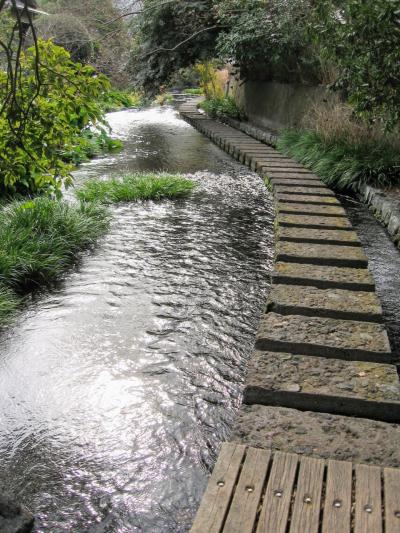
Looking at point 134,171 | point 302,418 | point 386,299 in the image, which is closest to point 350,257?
point 386,299

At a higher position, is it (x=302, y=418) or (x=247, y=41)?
(x=247, y=41)

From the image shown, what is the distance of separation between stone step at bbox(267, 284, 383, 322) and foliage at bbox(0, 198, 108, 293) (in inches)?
82.5

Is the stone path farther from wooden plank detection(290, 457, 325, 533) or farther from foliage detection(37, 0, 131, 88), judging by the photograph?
foliage detection(37, 0, 131, 88)

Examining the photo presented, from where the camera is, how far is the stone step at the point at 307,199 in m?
5.62

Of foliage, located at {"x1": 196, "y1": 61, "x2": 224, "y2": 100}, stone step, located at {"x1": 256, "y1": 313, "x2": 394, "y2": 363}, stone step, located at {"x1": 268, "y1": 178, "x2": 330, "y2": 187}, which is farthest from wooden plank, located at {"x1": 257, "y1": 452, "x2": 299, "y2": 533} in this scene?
foliage, located at {"x1": 196, "y1": 61, "x2": 224, "y2": 100}

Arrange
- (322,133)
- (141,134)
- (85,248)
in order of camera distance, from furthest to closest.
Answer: (141,134) < (322,133) < (85,248)

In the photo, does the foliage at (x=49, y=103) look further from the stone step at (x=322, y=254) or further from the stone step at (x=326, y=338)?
the stone step at (x=322, y=254)

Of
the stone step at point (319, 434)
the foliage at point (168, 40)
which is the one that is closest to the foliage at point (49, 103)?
the stone step at point (319, 434)

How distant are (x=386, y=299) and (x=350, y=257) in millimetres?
465

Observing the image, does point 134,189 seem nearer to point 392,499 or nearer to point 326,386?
point 326,386

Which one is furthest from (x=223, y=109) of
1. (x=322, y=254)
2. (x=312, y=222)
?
(x=322, y=254)

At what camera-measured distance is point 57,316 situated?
12.4ft

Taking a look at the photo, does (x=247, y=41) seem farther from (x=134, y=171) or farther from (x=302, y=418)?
(x=302, y=418)

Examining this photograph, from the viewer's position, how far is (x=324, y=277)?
11.6 feet
